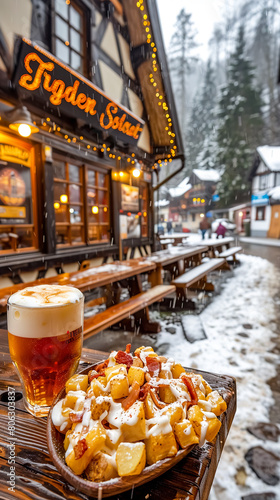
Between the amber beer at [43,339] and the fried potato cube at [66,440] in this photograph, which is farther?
the amber beer at [43,339]

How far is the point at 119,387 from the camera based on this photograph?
697 millimetres

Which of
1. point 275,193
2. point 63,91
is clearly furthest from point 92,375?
point 275,193

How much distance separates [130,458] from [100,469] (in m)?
0.07

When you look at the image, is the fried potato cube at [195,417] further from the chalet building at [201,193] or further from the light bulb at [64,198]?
the chalet building at [201,193]

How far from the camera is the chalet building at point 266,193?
24.3m

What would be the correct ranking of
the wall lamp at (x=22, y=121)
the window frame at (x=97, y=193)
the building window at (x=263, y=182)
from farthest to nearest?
the building window at (x=263, y=182) → the window frame at (x=97, y=193) → the wall lamp at (x=22, y=121)

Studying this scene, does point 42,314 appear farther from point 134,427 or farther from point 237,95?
point 237,95

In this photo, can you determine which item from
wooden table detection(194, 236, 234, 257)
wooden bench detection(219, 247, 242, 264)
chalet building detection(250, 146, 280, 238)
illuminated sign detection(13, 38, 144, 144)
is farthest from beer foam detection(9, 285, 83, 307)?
chalet building detection(250, 146, 280, 238)

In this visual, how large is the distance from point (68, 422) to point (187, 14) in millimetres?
39012

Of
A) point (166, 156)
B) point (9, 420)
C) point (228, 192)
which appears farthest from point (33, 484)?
point (228, 192)

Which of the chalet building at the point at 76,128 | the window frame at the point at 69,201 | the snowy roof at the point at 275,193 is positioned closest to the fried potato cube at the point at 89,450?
the chalet building at the point at 76,128

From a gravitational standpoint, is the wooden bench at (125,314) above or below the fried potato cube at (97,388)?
below

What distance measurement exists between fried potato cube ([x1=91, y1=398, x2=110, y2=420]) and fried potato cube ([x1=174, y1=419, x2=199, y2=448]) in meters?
0.18

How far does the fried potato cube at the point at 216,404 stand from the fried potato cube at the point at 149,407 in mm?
179
